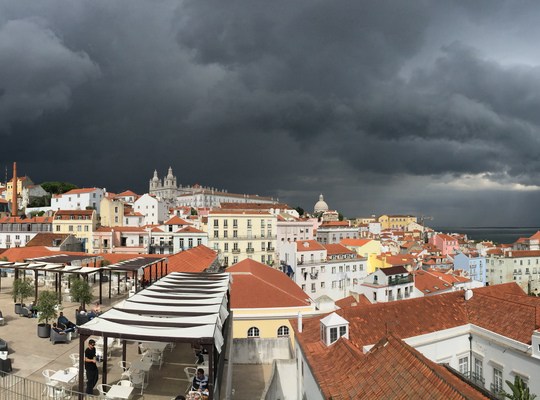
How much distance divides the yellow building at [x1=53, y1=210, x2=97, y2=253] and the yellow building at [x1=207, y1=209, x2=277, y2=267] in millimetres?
23761

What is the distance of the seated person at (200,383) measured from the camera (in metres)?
8.60

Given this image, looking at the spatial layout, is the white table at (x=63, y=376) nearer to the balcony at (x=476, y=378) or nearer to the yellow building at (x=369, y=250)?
the balcony at (x=476, y=378)

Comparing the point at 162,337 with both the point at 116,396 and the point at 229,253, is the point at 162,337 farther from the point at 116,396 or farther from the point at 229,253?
the point at 229,253

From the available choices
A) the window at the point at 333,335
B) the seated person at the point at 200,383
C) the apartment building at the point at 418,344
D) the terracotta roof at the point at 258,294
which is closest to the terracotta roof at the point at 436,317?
the apartment building at the point at 418,344

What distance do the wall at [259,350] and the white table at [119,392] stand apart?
1165 centimetres

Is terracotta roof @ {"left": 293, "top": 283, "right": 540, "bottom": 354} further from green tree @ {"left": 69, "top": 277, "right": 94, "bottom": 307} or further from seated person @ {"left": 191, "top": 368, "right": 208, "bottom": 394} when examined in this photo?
green tree @ {"left": 69, "top": 277, "right": 94, "bottom": 307}

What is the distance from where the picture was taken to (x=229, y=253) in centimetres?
6184

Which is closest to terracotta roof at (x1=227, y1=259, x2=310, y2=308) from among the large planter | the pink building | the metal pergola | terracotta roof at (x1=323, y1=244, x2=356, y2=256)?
the metal pergola

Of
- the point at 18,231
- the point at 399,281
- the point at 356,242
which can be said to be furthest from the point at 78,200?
the point at 399,281

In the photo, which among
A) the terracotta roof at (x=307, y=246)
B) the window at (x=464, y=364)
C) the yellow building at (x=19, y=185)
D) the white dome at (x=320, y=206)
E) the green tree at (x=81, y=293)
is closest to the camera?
the green tree at (x=81, y=293)

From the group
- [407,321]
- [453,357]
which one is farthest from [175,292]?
[453,357]

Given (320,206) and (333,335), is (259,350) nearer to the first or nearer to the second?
(333,335)

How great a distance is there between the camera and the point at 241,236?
62750 mm

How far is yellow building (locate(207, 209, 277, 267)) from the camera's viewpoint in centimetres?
6172
